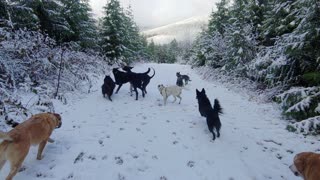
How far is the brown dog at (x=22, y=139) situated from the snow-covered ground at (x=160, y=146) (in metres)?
0.44

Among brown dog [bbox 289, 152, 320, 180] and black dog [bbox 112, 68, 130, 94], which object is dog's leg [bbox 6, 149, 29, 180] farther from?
black dog [bbox 112, 68, 130, 94]

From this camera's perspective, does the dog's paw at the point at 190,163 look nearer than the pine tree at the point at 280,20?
Yes

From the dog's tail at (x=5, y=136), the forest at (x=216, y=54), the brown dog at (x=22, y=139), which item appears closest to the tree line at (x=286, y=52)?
the forest at (x=216, y=54)

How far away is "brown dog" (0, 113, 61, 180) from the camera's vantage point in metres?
4.01

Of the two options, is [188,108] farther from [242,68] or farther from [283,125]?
[242,68]

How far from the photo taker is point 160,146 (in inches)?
245

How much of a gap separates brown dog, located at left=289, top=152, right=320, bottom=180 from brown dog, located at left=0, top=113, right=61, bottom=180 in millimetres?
4362

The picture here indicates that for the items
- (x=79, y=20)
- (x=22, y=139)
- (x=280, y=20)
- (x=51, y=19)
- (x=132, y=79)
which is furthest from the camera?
(x=79, y=20)

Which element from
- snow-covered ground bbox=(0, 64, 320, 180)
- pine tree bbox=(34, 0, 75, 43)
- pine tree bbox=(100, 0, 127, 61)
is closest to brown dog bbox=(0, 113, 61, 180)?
snow-covered ground bbox=(0, 64, 320, 180)

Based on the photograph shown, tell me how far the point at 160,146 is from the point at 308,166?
324 centimetres

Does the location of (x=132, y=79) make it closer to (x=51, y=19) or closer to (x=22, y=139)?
(x=22, y=139)

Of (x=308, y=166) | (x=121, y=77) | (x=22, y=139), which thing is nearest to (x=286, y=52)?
(x=308, y=166)

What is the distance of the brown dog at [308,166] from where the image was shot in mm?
3676

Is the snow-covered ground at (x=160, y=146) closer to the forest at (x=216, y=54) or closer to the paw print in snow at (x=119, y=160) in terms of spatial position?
the paw print in snow at (x=119, y=160)
